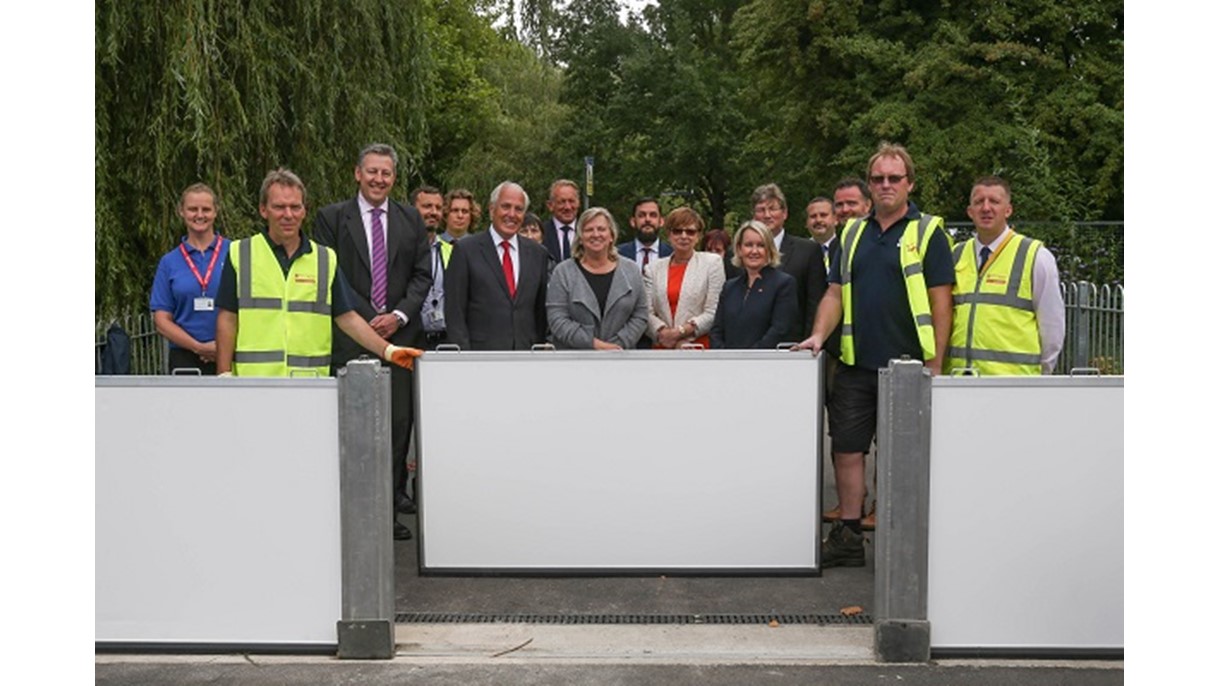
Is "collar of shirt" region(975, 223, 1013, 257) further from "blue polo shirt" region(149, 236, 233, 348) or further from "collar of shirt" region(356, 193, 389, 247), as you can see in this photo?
"blue polo shirt" region(149, 236, 233, 348)

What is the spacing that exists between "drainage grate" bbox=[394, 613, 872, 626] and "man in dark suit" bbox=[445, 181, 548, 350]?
187 centimetres

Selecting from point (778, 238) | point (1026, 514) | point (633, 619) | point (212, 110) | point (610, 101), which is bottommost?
point (633, 619)

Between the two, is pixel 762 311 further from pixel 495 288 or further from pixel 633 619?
pixel 633 619

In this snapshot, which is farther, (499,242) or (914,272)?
(499,242)

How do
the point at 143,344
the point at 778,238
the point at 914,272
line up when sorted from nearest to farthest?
the point at 914,272 → the point at 778,238 → the point at 143,344

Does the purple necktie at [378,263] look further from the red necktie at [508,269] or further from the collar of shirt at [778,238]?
the collar of shirt at [778,238]

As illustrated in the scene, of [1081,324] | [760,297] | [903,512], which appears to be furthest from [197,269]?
[1081,324]

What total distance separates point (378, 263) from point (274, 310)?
1.28 meters

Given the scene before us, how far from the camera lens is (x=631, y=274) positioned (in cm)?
714

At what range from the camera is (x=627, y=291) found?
23.2 ft

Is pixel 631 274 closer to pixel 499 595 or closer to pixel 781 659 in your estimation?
pixel 499 595

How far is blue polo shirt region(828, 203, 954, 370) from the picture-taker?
6.29 m

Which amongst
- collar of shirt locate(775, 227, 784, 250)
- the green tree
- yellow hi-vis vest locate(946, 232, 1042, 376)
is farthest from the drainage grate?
the green tree

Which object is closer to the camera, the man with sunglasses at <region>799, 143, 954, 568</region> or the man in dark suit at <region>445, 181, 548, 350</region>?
the man with sunglasses at <region>799, 143, 954, 568</region>
